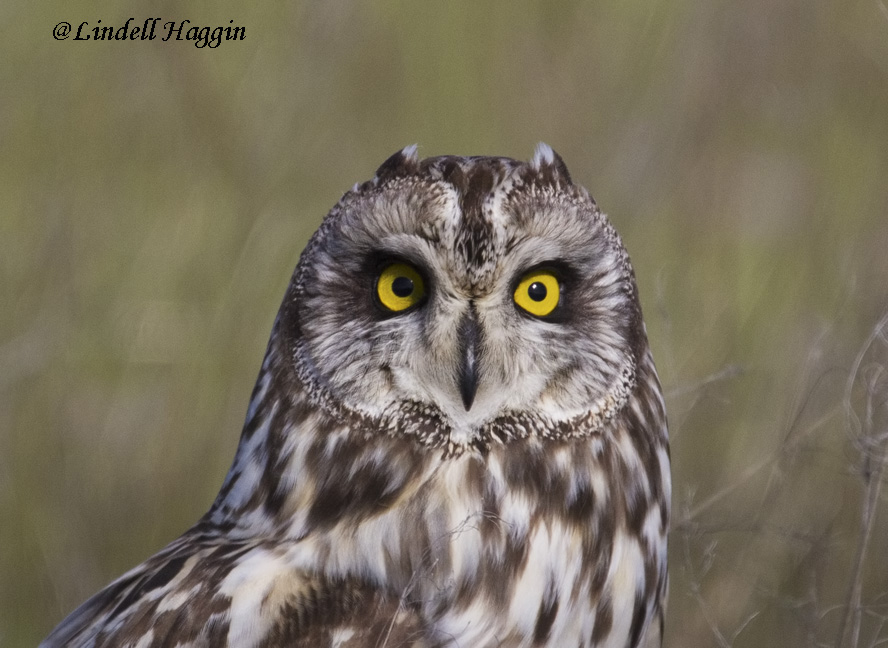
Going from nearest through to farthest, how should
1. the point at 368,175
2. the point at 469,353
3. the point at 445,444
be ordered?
1. the point at 469,353
2. the point at 445,444
3. the point at 368,175

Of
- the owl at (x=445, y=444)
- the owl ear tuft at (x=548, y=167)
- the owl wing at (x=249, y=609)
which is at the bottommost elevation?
the owl wing at (x=249, y=609)

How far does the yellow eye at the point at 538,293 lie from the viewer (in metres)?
2.06

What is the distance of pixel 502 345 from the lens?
202 cm

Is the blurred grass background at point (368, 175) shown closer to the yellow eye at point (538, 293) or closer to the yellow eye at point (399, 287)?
the yellow eye at point (538, 293)

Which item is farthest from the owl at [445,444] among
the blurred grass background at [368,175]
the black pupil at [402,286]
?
the blurred grass background at [368,175]

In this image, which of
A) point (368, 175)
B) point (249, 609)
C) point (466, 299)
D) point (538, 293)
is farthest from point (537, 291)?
point (368, 175)

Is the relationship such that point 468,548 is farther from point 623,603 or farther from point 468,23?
point 468,23

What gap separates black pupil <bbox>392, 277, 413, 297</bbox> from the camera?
6.71ft

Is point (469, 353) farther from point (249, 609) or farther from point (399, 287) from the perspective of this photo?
point (249, 609)

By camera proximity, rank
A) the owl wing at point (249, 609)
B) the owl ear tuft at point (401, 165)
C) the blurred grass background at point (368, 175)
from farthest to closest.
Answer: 1. the blurred grass background at point (368, 175)
2. the owl ear tuft at point (401, 165)
3. the owl wing at point (249, 609)

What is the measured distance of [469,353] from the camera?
1.98 metres

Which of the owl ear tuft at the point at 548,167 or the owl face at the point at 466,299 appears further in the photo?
the owl ear tuft at the point at 548,167

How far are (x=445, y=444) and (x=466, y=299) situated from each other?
265 mm

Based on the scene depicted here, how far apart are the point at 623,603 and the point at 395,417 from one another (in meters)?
0.51
